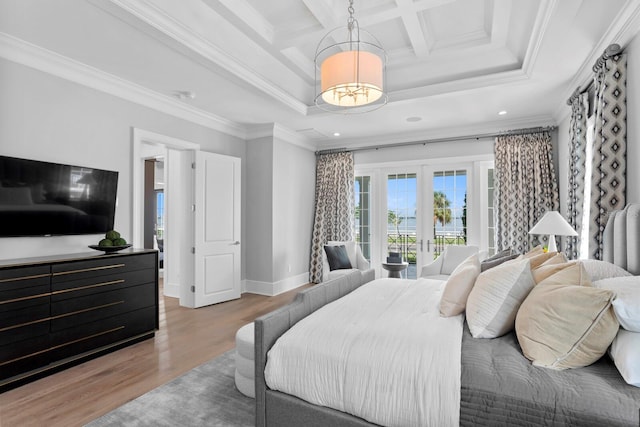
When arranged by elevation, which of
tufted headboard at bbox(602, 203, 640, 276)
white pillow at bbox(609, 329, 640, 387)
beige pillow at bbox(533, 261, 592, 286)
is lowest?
white pillow at bbox(609, 329, 640, 387)

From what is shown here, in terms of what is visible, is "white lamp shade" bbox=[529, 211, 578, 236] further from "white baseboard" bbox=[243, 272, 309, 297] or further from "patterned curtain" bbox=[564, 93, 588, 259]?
"white baseboard" bbox=[243, 272, 309, 297]

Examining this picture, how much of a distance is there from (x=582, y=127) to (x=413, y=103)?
1.72 m

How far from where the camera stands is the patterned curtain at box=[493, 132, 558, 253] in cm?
451

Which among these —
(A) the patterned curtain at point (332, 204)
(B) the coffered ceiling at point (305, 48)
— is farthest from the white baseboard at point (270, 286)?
(B) the coffered ceiling at point (305, 48)

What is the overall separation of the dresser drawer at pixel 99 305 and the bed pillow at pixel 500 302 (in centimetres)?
297

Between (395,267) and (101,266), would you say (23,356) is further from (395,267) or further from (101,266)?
(395,267)

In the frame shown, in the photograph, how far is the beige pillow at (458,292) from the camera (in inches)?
78.2

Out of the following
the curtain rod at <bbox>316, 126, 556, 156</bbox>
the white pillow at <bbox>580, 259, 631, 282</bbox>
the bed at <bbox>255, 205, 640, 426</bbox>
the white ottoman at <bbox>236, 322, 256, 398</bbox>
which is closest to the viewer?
the bed at <bbox>255, 205, 640, 426</bbox>

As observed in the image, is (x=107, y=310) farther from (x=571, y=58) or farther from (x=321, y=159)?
(x=571, y=58)

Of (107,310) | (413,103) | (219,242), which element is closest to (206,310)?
(219,242)

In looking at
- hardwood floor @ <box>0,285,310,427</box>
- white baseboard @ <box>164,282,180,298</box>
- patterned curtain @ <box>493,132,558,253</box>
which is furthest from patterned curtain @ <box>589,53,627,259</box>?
white baseboard @ <box>164,282,180,298</box>

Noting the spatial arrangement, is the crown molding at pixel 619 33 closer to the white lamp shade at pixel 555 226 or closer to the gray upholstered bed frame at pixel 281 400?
the white lamp shade at pixel 555 226

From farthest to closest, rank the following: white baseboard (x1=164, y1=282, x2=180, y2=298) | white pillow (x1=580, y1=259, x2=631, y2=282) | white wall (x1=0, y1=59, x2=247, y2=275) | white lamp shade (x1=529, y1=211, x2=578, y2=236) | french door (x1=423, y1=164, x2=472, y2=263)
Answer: french door (x1=423, y1=164, x2=472, y2=263)
white baseboard (x1=164, y1=282, x2=180, y2=298)
white lamp shade (x1=529, y1=211, x2=578, y2=236)
white wall (x1=0, y1=59, x2=247, y2=275)
white pillow (x1=580, y1=259, x2=631, y2=282)

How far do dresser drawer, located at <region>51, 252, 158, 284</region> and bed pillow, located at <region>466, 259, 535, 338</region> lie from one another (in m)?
2.96
